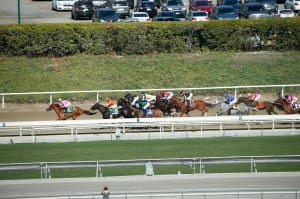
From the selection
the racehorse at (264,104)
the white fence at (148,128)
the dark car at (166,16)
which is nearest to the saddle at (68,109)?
the white fence at (148,128)

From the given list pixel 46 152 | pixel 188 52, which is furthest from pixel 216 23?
Result: pixel 46 152

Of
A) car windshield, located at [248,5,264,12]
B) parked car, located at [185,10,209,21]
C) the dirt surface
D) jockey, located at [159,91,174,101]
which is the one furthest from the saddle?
car windshield, located at [248,5,264,12]

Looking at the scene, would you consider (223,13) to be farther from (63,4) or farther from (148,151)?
(148,151)

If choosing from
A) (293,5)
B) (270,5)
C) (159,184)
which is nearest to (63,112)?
(159,184)

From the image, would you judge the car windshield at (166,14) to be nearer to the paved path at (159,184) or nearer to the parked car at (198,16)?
the parked car at (198,16)

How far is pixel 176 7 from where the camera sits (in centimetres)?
3753

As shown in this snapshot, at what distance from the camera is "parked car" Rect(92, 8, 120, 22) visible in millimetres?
34675

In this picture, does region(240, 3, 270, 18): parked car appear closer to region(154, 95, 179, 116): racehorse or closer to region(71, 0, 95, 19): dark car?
region(71, 0, 95, 19): dark car

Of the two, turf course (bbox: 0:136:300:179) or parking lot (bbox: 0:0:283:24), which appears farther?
parking lot (bbox: 0:0:283:24)

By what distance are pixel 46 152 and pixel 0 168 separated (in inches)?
100

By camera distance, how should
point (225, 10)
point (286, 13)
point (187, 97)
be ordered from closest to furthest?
point (187, 97) < point (225, 10) < point (286, 13)

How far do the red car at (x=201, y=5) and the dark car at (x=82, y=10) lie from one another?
3.44 metres

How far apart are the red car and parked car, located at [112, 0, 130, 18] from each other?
2176 mm

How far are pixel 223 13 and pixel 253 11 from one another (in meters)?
0.99
